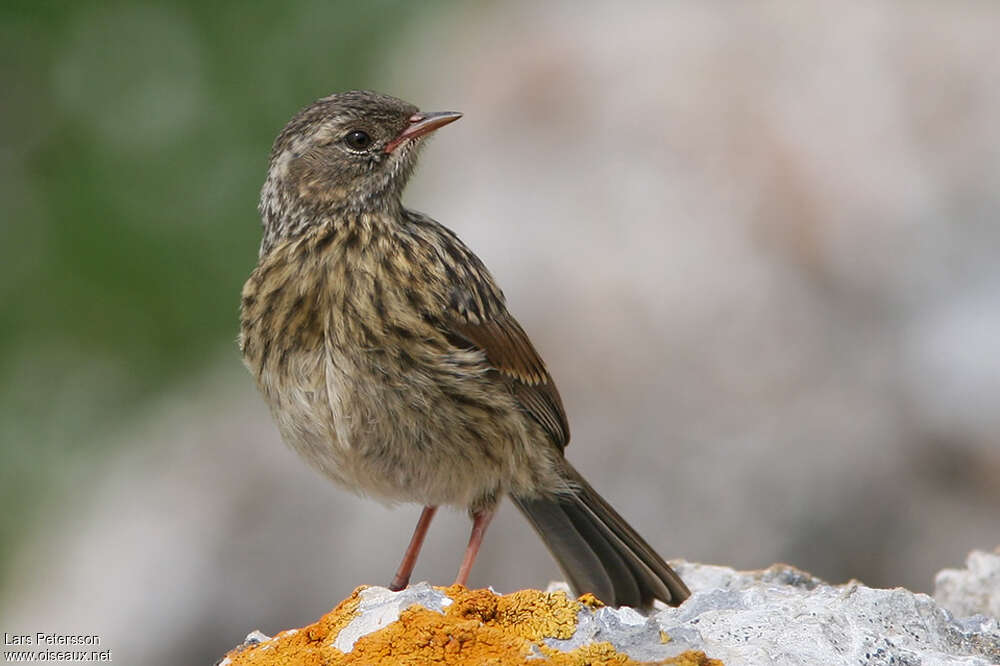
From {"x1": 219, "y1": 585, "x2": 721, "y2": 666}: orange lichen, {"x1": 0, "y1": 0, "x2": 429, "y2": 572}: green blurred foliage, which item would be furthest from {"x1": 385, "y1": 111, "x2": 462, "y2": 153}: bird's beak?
{"x1": 0, "y1": 0, "x2": 429, "y2": 572}: green blurred foliage

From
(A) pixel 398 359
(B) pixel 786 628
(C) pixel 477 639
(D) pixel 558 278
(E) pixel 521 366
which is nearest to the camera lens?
(C) pixel 477 639

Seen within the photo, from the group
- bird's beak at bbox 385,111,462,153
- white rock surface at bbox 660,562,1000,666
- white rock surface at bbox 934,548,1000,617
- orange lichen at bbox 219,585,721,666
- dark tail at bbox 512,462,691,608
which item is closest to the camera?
orange lichen at bbox 219,585,721,666

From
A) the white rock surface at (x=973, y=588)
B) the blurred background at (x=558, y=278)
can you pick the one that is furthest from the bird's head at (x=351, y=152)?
the blurred background at (x=558, y=278)

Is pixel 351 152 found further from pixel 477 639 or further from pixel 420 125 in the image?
pixel 477 639

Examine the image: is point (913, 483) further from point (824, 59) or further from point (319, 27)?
point (319, 27)

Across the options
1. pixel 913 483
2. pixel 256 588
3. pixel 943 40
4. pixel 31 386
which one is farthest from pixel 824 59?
pixel 31 386

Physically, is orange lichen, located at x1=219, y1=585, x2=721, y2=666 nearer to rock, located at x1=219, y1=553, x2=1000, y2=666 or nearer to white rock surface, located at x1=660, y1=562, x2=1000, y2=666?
rock, located at x1=219, y1=553, x2=1000, y2=666

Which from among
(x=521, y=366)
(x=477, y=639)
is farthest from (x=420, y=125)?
(x=477, y=639)
